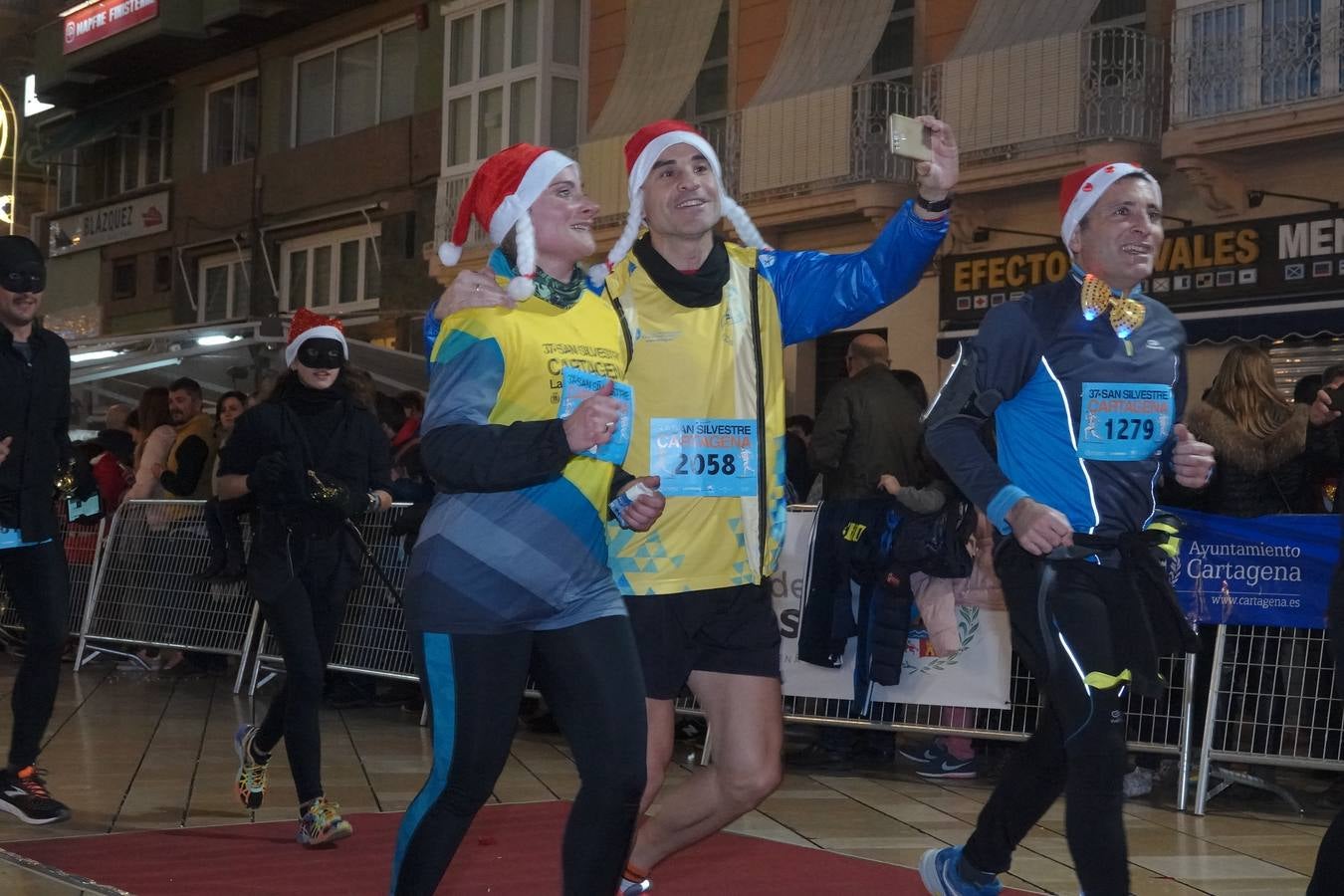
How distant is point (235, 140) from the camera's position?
32.5 meters

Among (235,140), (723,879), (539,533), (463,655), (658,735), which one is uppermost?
(235,140)

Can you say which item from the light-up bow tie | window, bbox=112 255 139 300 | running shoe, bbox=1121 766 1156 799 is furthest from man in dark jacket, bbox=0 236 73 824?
window, bbox=112 255 139 300

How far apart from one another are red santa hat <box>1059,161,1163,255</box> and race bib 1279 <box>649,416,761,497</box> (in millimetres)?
1060

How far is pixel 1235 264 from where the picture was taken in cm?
1723

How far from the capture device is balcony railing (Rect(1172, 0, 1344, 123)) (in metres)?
16.4

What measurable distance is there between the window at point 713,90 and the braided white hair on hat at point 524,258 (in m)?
18.7

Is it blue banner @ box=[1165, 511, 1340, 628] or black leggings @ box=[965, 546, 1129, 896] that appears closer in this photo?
black leggings @ box=[965, 546, 1129, 896]

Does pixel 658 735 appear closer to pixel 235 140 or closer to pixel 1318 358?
pixel 1318 358

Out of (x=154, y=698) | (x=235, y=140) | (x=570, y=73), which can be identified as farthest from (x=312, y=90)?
(x=154, y=698)

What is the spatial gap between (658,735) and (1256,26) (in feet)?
45.9

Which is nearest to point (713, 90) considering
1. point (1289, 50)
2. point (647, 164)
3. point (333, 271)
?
point (1289, 50)

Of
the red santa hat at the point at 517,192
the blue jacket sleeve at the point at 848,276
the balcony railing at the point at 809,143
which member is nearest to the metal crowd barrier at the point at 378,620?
the blue jacket sleeve at the point at 848,276

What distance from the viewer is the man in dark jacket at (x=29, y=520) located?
23.2 feet

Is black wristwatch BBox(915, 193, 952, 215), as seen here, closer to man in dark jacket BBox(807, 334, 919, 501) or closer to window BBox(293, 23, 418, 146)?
man in dark jacket BBox(807, 334, 919, 501)
